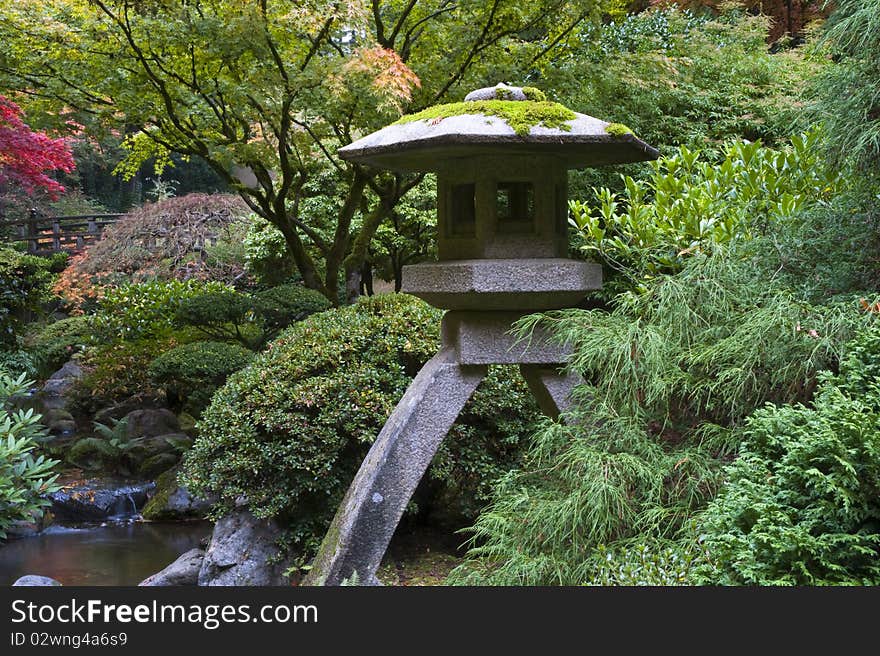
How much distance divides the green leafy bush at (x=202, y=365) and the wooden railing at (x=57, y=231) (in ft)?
33.5

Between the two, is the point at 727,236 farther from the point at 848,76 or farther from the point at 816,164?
the point at 848,76

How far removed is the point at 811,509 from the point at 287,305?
688cm

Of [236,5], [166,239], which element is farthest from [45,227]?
[236,5]

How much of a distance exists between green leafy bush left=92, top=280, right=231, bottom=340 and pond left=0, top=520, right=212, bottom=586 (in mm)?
2758

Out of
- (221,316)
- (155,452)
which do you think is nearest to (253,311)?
(221,316)

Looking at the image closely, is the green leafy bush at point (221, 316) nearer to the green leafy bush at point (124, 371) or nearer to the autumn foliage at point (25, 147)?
the green leafy bush at point (124, 371)

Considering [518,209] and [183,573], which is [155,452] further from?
[518,209]

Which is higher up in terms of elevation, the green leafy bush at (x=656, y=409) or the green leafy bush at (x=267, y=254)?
the green leafy bush at (x=267, y=254)

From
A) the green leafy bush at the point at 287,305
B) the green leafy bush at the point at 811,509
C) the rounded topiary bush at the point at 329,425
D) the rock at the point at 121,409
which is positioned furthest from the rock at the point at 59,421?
the green leafy bush at the point at 811,509

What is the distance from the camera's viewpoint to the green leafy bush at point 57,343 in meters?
11.8

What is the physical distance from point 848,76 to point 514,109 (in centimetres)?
149

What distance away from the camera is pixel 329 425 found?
16.5 ft

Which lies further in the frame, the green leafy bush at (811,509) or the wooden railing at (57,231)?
the wooden railing at (57,231)

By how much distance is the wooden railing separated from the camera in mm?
17641
